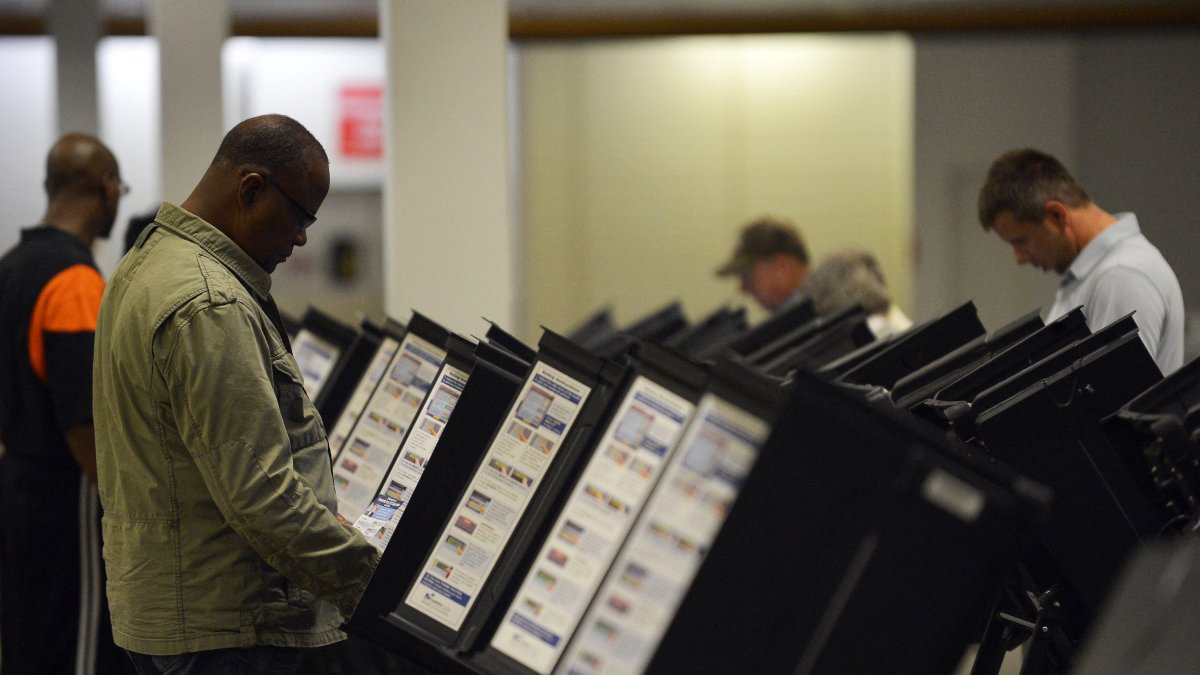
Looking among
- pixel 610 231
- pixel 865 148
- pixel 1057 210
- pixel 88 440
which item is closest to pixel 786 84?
pixel 865 148

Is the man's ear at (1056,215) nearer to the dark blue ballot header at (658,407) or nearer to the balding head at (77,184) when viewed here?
the dark blue ballot header at (658,407)

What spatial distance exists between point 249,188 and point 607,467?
75cm

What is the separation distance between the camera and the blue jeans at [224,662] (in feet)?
6.64

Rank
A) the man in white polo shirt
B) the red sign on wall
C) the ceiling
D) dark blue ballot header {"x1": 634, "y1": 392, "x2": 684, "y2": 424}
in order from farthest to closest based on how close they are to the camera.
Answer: the red sign on wall, the ceiling, the man in white polo shirt, dark blue ballot header {"x1": 634, "y1": 392, "x2": 684, "y2": 424}

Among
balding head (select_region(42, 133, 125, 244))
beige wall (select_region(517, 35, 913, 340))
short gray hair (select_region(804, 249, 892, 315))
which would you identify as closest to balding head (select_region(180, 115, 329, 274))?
balding head (select_region(42, 133, 125, 244))

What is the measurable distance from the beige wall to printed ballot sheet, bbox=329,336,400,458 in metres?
6.41

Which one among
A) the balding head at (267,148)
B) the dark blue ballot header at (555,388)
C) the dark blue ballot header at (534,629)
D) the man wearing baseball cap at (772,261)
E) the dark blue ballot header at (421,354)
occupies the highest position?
the balding head at (267,148)

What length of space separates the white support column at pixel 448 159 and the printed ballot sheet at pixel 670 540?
11.1 ft

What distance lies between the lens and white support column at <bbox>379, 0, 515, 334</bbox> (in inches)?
189

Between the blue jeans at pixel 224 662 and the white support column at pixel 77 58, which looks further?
the white support column at pixel 77 58

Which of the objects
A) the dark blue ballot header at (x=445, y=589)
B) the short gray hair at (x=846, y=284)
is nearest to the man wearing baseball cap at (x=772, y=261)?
the short gray hair at (x=846, y=284)

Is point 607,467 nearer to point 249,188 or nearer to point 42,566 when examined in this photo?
point 249,188

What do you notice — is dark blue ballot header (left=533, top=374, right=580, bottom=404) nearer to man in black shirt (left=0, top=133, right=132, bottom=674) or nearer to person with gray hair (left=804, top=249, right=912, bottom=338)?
man in black shirt (left=0, top=133, right=132, bottom=674)

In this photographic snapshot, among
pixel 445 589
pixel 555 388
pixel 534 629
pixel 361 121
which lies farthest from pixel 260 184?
pixel 361 121
